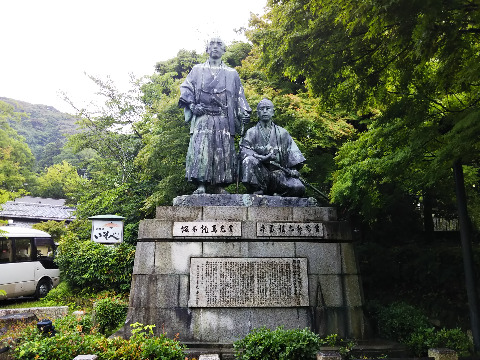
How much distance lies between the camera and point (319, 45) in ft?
22.1

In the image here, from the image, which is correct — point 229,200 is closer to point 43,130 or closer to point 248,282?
point 248,282

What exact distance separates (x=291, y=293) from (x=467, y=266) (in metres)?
3.05

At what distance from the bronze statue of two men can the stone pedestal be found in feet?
2.27

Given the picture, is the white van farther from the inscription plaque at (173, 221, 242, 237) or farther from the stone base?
the inscription plaque at (173, 221, 242, 237)

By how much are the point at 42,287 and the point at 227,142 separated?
10.1 m

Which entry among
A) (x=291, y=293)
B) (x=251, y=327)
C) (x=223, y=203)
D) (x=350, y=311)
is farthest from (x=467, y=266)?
(x=223, y=203)

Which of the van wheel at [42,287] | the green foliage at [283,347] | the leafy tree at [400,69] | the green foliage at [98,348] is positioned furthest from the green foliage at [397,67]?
the van wheel at [42,287]

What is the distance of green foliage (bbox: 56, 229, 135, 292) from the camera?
11586 mm

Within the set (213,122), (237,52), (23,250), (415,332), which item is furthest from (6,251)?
(237,52)

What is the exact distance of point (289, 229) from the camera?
→ 21.6ft

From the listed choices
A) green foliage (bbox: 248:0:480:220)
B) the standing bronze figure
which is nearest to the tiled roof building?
the standing bronze figure

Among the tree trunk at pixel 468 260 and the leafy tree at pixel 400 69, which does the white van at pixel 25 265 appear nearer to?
the leafy tree at pixel 400 69

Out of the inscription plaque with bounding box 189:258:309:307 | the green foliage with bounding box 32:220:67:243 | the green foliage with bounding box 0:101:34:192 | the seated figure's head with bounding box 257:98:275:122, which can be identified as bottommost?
the inscription plaque with bounding box 189:258:309:307

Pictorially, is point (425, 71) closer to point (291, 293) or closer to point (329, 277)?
point (329, 277)
